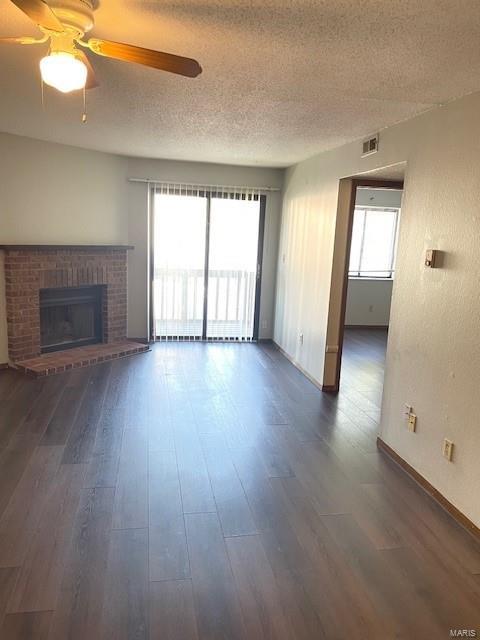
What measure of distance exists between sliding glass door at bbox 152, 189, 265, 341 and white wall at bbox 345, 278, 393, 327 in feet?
6.98

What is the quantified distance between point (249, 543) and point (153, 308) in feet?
14.4

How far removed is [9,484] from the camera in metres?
2.77

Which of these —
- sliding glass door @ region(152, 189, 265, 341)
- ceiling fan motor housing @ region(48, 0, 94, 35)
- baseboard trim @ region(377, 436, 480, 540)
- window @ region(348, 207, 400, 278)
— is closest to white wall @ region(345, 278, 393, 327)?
window @ region(348, 207, 400, 278)

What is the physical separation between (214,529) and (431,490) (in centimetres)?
140

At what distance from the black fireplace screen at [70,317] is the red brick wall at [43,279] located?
13 cm

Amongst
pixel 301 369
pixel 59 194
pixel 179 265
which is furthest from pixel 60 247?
pixel 301 369

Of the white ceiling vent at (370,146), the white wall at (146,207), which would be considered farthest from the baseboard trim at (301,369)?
the white ceiling vent at (370,146)

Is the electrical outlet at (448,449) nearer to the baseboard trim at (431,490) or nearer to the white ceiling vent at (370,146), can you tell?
the baseboard trim at (431,490)

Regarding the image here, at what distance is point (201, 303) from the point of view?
21.3ft

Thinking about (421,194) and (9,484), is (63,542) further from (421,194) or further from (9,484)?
(421,194)

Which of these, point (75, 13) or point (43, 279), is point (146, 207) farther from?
point (75, 13)

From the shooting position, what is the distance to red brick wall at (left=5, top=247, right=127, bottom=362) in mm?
4902

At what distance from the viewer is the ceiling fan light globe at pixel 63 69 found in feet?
5.80

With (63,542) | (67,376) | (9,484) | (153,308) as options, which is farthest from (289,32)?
(153,308)
